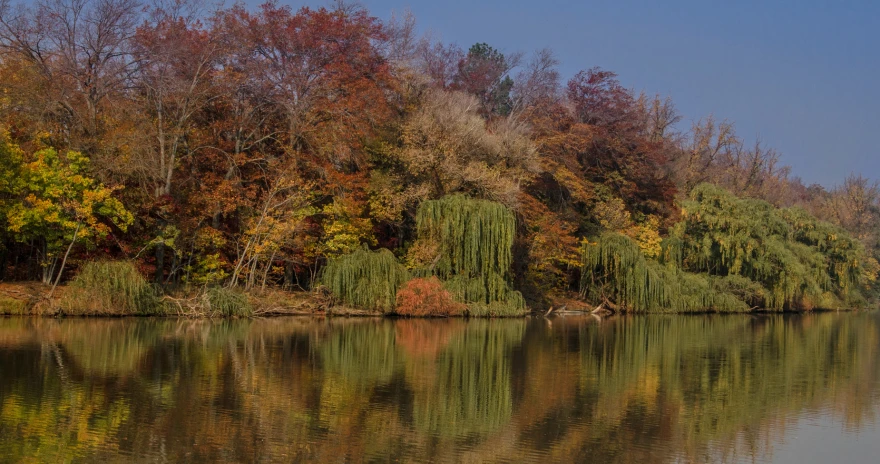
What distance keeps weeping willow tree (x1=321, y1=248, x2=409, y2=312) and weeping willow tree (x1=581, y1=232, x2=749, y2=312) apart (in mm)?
11781

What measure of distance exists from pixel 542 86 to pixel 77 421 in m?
50.9

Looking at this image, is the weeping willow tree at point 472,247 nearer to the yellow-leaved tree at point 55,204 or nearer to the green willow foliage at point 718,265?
the green willow foliage at point 718,265

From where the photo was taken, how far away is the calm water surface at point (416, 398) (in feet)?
36.8

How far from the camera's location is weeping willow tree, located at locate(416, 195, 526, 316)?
114 feet

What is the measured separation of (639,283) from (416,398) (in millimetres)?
27055

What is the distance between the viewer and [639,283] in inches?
1576

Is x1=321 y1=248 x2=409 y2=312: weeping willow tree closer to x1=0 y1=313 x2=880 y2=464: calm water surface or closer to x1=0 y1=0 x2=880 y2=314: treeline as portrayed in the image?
x1=0 y1=0 x2=880 y2=314: treeline

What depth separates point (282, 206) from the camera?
1388 inches

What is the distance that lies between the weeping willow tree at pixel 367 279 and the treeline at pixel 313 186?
0.09 metres

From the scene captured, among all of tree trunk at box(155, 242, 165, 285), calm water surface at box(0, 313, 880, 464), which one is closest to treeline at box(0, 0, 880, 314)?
tree trunk at box(155, 242, 165, 285)

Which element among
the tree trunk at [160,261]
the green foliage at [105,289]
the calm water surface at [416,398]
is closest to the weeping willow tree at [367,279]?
the tree trunk at [160,261]

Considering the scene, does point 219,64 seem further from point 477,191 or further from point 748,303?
point 748,303

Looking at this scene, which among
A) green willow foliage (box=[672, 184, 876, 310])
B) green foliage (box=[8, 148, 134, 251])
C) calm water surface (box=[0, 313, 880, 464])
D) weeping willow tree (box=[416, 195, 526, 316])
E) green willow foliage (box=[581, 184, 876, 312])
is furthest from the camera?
green willow foliage (box=[672, 184, 876, 310])

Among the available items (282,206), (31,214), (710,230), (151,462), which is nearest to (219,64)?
(282,206)
